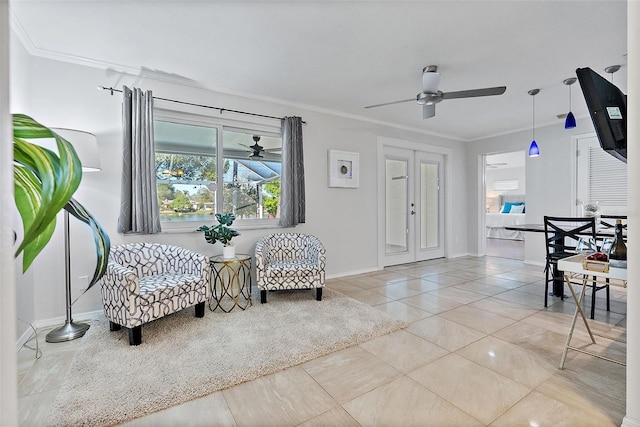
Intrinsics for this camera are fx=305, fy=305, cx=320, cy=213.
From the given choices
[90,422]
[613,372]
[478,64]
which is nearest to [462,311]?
[613,372]

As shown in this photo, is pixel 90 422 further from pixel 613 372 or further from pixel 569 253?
pixel 569 253

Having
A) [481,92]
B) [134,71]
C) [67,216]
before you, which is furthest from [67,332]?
[481,92]

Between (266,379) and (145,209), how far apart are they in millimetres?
2113

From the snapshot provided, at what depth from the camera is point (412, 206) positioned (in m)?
5.55

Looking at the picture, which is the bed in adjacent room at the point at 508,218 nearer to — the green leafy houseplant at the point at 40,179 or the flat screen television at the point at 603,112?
the flat screen television at the point at 603,112

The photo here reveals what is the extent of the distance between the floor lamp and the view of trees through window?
2.65 feet

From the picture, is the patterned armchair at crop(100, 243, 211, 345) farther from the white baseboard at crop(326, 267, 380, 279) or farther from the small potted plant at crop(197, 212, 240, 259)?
the white baseboard at crop(326, 267, 380, 279)

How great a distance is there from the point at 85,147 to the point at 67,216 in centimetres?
65

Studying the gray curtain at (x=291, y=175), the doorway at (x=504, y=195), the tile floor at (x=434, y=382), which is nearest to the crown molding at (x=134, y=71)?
the gray curtain at (x=291, y=175)

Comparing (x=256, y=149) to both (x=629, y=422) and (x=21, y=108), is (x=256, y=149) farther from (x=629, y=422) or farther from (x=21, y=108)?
(x=629, y=422)

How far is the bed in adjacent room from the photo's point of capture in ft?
28.9

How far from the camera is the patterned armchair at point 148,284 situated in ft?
7.59

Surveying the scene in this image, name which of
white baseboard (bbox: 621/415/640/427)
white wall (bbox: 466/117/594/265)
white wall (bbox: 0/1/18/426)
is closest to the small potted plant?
white wall (bbox: 0/1/18/426)

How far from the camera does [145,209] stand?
120 inches
